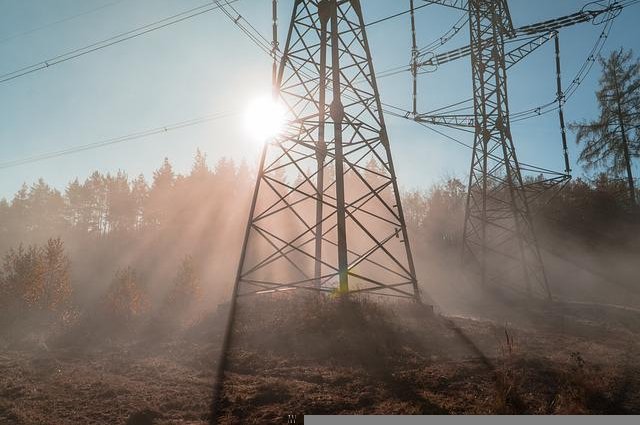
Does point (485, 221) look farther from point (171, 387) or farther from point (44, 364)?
point (44, 364)

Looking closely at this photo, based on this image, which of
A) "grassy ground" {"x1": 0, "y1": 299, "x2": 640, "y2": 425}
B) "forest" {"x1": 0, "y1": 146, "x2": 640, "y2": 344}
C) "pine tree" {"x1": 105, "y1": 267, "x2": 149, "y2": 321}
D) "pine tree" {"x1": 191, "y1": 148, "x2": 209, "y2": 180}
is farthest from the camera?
"pine tree" {"x1": 191, "y1": 148, "x2": 209, "y2": 180}

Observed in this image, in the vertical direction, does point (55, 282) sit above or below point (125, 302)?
above

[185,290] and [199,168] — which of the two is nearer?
[185,290]

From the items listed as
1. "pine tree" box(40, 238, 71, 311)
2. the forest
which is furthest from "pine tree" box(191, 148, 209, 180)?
"pine tree" box(40, 238, 71, 311)

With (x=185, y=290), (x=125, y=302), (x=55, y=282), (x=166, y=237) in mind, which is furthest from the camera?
(x=166, y=237)

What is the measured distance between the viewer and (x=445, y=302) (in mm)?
17297

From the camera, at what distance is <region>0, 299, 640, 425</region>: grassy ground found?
15.3ft

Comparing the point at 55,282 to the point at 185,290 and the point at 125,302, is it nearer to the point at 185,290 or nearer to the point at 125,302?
the point at 125,302

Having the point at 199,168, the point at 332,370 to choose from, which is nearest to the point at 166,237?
the point at 199,168

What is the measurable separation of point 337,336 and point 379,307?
200cm

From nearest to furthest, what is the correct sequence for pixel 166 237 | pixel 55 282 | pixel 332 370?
pixel 332 370
pixel 55 282
pixel 166 237

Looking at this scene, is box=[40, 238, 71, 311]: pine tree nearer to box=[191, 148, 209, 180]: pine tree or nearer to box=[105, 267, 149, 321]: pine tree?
box=[105, 267, 149, 321]: pine tree

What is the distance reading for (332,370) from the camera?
6.48 meters

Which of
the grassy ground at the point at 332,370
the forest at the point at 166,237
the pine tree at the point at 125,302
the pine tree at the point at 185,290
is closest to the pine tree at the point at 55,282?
the forest at the point at 166,237
